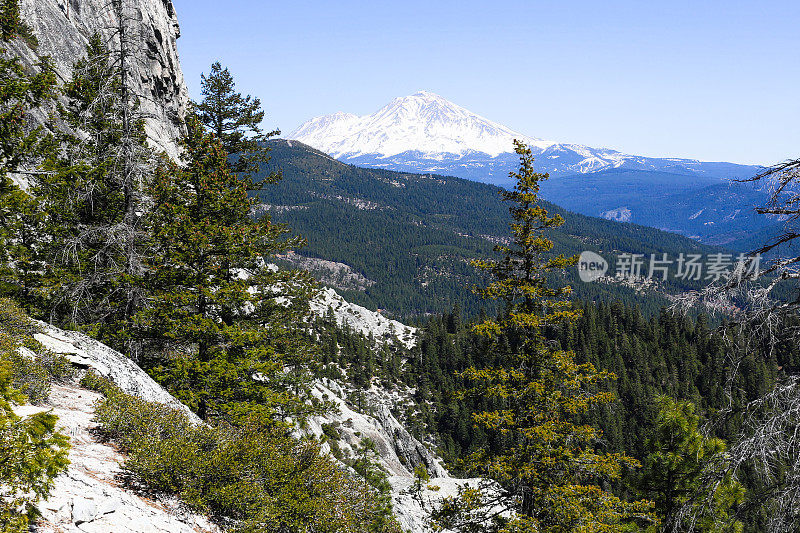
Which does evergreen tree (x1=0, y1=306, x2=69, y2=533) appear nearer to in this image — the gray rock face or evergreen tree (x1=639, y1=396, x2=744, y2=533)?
the gray rock face

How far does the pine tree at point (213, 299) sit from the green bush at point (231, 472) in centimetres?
380

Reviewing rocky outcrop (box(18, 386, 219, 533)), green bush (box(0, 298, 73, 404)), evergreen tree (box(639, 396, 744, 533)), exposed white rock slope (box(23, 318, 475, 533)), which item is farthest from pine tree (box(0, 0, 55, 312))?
evergreen tree (box(639, 396, 744, 533))

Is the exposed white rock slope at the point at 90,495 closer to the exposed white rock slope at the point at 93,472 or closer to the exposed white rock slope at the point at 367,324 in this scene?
the exposed white rock slope at the point at 93,472

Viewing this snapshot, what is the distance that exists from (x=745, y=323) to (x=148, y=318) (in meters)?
16.0

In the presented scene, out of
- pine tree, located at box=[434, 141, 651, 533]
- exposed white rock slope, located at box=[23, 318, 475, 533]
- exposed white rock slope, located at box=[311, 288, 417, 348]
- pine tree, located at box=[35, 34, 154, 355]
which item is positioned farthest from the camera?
exposed white rock slope, located at box=[311, 288, 417, 348]

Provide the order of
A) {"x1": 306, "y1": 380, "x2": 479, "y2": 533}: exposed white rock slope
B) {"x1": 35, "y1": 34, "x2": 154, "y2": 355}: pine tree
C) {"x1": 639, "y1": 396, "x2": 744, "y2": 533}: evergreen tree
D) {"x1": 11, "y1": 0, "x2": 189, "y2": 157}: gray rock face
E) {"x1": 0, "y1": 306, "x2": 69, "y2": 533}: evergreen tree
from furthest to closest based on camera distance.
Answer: {"x1": 306, "y1": 380, "x2": 479, "y2": 533}: exposed white rock slope → {"x1": 11, "y1": 0, "x2": 189, "y2": 157}: gray rock face → {"x1": 639, "y1": 396, "x2": 744, "y2": 533}: evergreen tree → {"x1": 35, "y1": 34, "x2": 154, "y2": 355}: pine tree → {"x1": 0, "y1": 306, "x2": 69, "y2": 533}: evergreen tree

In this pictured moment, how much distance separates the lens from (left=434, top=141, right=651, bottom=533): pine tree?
11.0m

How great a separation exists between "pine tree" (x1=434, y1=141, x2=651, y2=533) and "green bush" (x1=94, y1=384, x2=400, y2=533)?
353 centimetres

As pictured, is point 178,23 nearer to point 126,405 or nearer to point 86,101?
point 86,101

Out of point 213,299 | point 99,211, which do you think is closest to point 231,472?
point 213,299

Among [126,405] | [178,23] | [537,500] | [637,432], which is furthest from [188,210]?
[637,432]

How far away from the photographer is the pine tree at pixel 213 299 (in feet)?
49.8

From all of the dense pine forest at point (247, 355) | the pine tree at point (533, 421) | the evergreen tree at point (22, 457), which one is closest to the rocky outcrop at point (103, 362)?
the dense pine forest at point (247, 355)

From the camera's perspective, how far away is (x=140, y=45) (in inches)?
713
